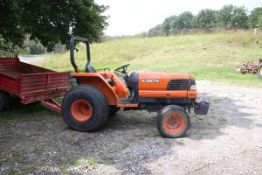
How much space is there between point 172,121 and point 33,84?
10.4 feet

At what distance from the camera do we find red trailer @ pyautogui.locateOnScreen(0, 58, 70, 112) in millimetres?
7875

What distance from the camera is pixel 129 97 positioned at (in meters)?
7.00

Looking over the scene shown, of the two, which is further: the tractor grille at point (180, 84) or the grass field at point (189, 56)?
the grass field at point (189, 56)

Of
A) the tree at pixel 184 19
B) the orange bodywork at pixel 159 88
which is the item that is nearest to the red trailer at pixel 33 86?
the orange bodywork at pixel 159 88

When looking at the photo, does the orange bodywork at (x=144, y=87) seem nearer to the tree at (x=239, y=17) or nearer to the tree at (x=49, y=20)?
the tree at (x=49, y=20)

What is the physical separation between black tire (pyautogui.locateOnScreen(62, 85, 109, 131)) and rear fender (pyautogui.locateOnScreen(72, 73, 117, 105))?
0.43ft

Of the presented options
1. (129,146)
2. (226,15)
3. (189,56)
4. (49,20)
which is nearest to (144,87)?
(129,146)

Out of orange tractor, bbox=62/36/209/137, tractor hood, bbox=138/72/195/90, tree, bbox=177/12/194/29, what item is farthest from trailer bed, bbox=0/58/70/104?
tree, bbox=177/12/194/29

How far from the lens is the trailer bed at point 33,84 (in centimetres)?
786

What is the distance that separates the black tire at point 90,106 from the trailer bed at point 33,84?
1.30 metres

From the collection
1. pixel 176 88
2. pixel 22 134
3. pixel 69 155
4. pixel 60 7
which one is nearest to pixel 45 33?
pixel 60 7

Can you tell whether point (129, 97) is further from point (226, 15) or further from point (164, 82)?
point (226, 15)

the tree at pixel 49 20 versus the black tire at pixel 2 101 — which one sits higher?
the tree at pixel 49 20

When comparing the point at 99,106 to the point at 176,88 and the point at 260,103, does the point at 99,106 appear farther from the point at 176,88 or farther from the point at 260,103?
the point at 260,103
